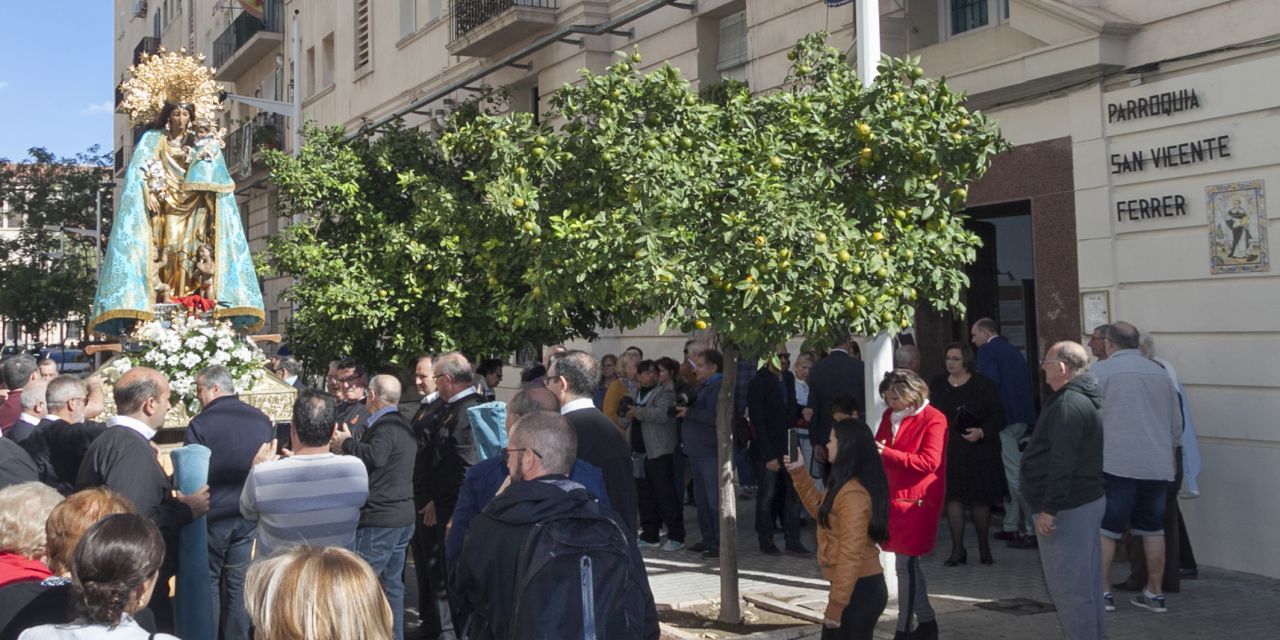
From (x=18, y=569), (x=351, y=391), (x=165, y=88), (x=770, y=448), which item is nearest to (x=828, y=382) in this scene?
(x=770, y=448)

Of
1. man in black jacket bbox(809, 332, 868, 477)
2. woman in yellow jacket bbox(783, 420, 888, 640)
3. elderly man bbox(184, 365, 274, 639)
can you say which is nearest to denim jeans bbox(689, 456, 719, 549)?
man in black jacket bbox(809, 332, 868, 477)

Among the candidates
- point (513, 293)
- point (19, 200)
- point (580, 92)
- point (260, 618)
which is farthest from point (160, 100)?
point (19, 200)

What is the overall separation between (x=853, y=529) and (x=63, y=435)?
13.6 ft

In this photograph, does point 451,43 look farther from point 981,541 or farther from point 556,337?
point 981,541

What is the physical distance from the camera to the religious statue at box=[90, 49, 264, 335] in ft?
37.4

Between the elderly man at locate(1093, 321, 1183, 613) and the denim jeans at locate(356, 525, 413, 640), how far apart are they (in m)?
4.59

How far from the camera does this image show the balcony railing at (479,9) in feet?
62.6

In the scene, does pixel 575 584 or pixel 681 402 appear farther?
pixel 681 402

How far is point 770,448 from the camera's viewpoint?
10.8 m

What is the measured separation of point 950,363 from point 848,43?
479 cm

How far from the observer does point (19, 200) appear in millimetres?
45688

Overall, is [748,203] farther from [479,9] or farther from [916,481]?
[479,9]

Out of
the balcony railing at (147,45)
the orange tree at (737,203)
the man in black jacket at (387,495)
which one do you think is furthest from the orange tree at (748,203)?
the balcony railing at (147,45)

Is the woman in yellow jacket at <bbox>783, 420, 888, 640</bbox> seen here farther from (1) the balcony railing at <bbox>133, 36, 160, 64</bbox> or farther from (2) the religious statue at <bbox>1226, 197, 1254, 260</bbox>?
(1) the balcony railing at <bbox>133, 36, 160, 64</bbox>
